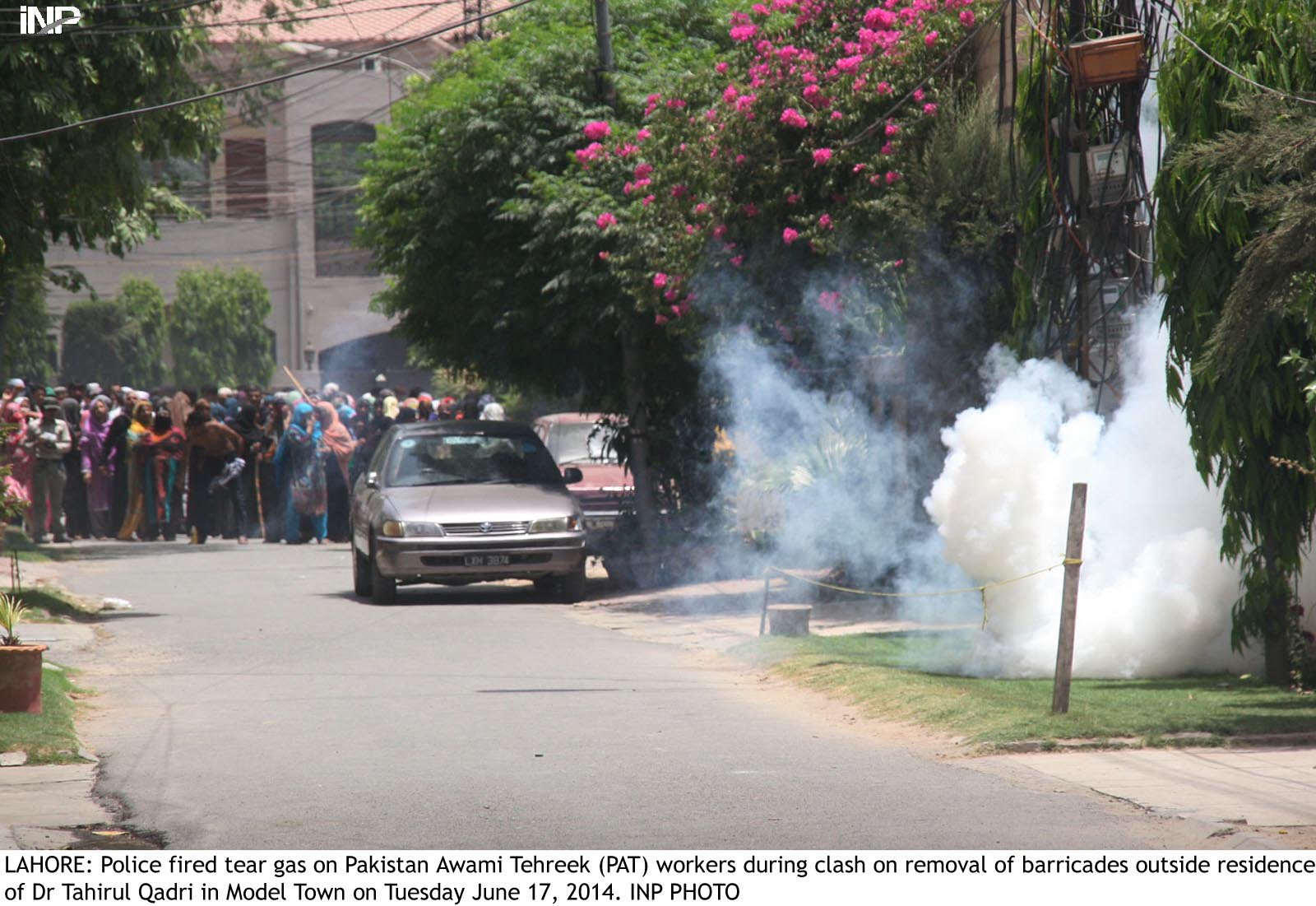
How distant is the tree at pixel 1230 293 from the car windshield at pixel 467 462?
8.58 meters

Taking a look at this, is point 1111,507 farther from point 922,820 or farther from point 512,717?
point 922,820

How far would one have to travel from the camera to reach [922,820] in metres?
6.88

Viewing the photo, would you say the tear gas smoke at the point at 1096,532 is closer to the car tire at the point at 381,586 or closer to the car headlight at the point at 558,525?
the car headlight at the point at 558,525

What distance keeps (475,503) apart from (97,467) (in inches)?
395

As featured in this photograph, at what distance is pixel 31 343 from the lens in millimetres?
47562

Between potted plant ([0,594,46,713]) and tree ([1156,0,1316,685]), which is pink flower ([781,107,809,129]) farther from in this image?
potted plant ([0,594,46,713])

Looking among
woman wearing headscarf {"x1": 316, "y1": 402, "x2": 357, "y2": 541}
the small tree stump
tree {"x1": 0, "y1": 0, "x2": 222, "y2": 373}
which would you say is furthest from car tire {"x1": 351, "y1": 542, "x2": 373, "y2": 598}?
woman wearing headscarf {"x1": 316, "y1": 402, "x2": 357, "y2": 541}

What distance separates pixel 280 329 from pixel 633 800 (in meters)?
48.6

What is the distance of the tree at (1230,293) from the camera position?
938cm

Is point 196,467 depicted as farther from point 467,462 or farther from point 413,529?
point 413,529

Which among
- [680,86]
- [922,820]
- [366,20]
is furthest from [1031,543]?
[366,20]

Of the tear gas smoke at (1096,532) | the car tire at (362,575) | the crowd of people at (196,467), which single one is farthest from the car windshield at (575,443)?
the tear gas smoke at (1096,532)

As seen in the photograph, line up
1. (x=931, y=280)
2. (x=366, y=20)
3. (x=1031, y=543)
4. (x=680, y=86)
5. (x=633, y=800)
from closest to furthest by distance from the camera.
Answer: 1. (x=633, y=800)
2. (x=1031, y=543)
3. (x=931, y=280)
4. (x=680, y=86)
5. (x=366, y=20)

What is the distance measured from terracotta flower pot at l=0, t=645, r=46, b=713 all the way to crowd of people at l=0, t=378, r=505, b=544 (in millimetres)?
13614
